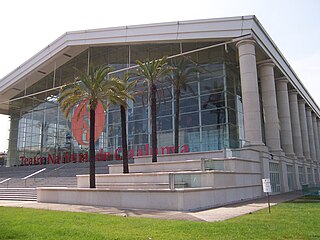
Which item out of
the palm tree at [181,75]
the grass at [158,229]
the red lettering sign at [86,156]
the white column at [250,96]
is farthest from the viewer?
the red lettering sign at [86,156]

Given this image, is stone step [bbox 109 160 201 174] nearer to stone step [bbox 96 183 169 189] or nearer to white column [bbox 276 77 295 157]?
stone step [bbox 96 183 169 189]

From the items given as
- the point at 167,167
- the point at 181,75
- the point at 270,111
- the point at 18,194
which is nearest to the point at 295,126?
the point at 270,111

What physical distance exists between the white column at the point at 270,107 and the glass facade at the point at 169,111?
262 centimetres

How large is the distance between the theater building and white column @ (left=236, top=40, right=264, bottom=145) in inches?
3.3

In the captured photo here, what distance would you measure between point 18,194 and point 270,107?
981 inches

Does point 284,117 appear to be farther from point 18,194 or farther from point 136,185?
point 18,194

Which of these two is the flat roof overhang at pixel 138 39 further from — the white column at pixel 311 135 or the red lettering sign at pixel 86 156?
the red lettering sign at pixel 86 156

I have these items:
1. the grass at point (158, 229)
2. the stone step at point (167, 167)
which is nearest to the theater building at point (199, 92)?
the stone step at point (167, 167)

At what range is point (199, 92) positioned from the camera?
33000 millimetres

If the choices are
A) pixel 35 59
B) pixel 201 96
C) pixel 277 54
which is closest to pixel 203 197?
pixel 201 96

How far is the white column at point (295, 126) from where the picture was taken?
4058 centimetres

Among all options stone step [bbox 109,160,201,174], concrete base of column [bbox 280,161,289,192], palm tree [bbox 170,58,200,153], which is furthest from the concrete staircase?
concrete base of column [bbox 280,161,289,192]

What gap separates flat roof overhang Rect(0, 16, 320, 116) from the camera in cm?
2875

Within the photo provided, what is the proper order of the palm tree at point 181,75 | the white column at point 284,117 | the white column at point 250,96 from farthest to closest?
the white column at point 284,117 < the palm tree at point 181,75 < the white column at point 250,96
